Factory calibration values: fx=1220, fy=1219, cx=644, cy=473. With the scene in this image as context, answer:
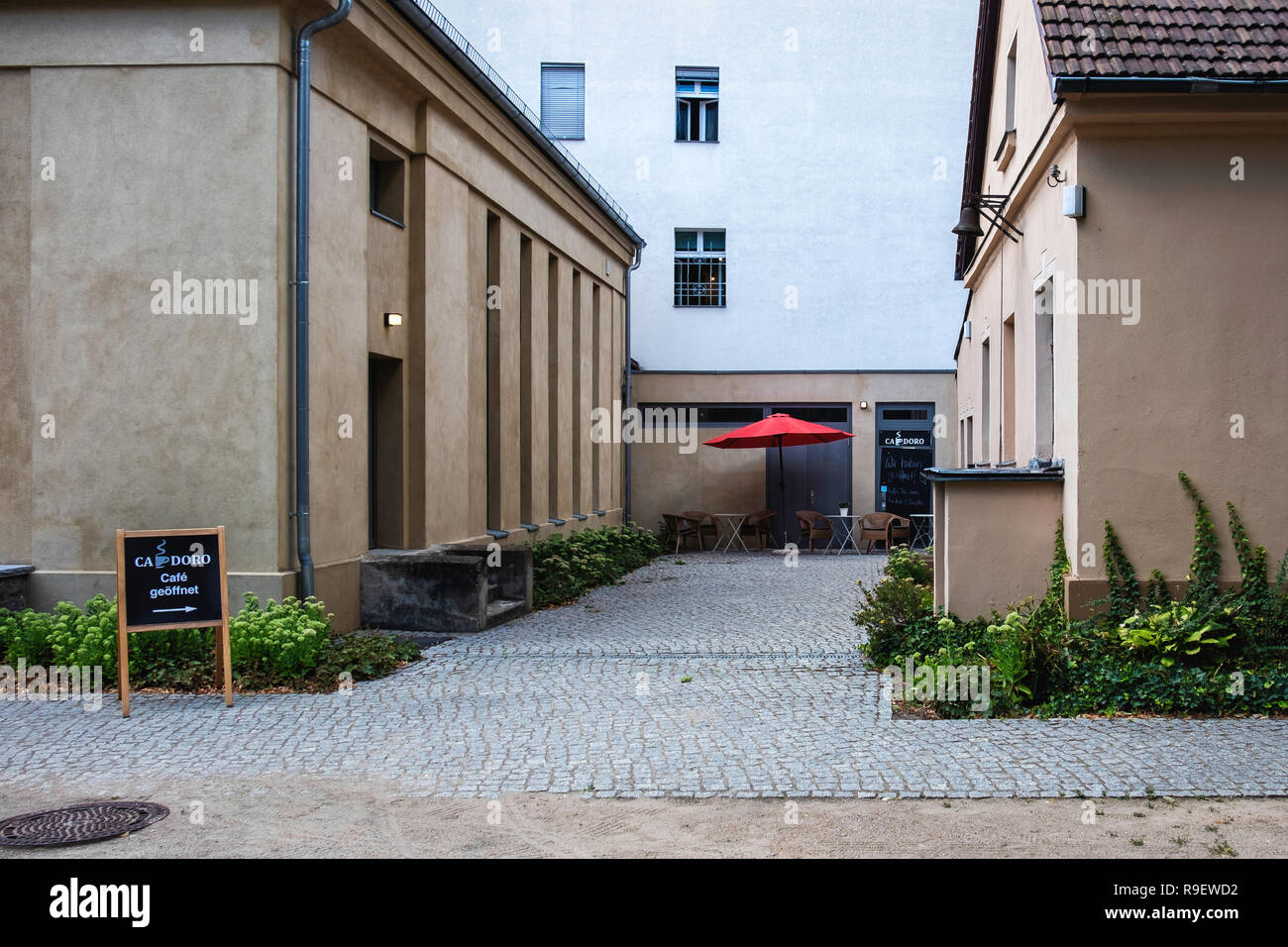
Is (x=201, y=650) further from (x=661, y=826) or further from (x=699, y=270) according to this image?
(x=699, y=270)

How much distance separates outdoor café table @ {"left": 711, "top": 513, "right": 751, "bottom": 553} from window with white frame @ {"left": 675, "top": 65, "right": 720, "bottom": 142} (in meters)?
7.69

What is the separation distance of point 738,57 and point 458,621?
1693 cm

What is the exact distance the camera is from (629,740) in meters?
6.92

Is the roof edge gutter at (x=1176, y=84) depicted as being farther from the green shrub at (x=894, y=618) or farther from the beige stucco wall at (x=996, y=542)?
the green shrub at (x=894, y=618)

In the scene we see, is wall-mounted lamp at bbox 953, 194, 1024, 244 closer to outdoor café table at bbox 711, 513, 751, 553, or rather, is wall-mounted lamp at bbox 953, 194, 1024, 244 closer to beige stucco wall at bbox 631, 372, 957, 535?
outdoor café table at bbox 711, 513, 751, 553

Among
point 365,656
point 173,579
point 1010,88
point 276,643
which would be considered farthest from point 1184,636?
point 1010,88

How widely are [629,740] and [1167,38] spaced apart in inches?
245

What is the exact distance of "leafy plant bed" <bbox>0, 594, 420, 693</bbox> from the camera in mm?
8547

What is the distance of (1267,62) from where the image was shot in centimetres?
832

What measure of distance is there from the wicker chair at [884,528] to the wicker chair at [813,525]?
0.64 meters

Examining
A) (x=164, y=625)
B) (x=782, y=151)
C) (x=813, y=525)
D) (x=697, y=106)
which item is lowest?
(x=813, y=525)

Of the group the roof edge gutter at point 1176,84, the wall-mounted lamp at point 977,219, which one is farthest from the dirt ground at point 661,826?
the wall-mounted lamp at point 977,219

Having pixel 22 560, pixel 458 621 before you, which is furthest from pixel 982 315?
pixel 22 560

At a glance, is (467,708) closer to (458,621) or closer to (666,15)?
(458,621)
